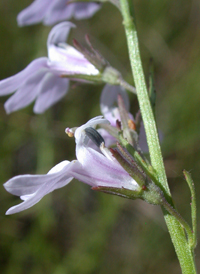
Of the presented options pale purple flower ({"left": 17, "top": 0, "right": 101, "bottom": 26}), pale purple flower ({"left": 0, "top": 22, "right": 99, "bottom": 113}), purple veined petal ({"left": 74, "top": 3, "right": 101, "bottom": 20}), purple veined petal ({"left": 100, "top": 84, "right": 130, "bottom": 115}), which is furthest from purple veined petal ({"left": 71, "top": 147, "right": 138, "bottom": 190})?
purple veined petal ({"left": 74, "top": 3, "right": 101, "bottom": 20})

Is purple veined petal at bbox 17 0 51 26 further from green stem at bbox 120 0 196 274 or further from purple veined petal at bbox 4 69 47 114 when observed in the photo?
green stem at bbox 120 0 196 274

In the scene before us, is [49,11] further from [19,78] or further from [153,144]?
[153,144]

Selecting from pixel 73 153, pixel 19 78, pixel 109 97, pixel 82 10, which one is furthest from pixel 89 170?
pixel 73 153

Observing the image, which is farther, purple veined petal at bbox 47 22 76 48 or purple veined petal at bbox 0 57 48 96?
purple veined petal at bbox 47 22 76 48

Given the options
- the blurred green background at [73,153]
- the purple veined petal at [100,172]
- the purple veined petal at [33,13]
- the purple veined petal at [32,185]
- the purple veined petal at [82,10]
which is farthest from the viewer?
the blurred green background at [73,153]

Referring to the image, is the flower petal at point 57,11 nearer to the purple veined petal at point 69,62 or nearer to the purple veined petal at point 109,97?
the purple veined petal at point 69,62

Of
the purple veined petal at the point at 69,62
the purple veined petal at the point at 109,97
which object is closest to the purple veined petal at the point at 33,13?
the purple veined petal at the point at 69,62
